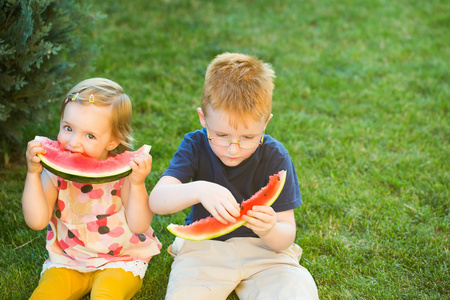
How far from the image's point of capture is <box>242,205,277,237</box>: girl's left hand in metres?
2.65

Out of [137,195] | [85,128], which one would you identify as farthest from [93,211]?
[85,128]

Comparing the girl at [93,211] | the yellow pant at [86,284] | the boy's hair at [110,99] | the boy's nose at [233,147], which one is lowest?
the yellow pant at [86,284]

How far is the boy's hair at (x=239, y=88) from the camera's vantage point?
2840mm

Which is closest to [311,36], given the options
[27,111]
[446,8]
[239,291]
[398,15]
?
[398,15]

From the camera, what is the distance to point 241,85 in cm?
293

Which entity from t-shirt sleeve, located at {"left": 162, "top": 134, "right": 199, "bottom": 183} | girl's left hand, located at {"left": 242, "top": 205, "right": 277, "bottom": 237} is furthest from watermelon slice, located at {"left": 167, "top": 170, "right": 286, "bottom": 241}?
t-shirt sleeve, located at {"left": 162, "top": 134, "right": 199, "bottom": 183}

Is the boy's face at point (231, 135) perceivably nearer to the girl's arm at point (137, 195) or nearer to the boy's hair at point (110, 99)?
the girl's arm at point (137, 195)

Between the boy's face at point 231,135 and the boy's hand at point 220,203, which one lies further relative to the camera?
the boy's face at point 231,135

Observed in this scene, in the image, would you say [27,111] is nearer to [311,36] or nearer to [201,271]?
[201,271]

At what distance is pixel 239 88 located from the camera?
2906mm

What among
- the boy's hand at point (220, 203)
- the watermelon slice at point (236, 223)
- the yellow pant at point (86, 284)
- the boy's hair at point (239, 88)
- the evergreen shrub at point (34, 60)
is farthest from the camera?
the evergreen shrub at point (34, 60)

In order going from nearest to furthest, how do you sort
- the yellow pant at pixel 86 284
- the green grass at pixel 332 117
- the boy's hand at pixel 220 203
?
the boy's hand at pixel 220 203, the yellow pant at pixel 86 284, the green grass at pixel 332 117

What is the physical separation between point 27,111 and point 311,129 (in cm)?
297

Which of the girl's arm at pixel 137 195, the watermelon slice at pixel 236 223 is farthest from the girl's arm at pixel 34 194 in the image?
the watermelon slice at pixel 236 223
